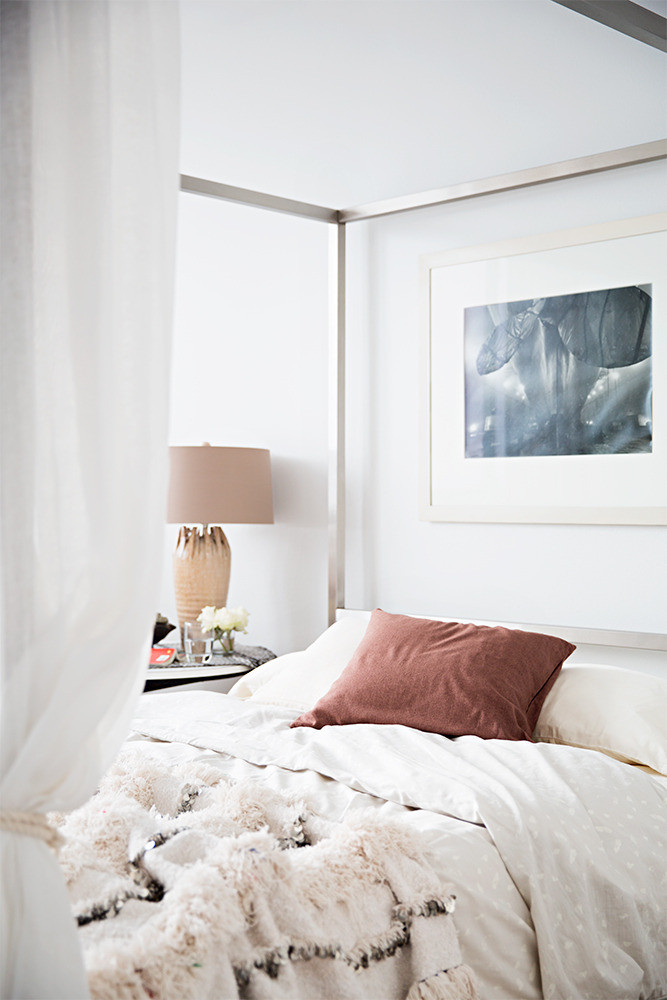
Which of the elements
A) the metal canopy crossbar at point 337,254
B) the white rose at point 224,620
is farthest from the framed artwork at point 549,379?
the white rose at point 224,620

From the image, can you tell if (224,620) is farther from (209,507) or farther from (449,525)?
(449,525)

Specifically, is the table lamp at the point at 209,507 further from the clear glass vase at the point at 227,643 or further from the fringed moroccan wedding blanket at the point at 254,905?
the fringed moroccan wedding blanket at the point at 254,905

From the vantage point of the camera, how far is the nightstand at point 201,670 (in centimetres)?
348

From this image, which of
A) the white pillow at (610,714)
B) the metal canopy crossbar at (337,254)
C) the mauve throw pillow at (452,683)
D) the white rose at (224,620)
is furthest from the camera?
the white rose at (224,620)

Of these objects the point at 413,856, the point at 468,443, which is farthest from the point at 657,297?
the point at 413,856

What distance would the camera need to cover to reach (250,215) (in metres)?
4.29

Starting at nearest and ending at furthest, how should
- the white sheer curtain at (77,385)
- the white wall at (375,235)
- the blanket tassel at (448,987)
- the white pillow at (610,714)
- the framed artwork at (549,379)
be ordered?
the white sheer curtain at (77,385), the blanket tassel at (448,987), the white pillow at (610,714), the framed artwork at (549,379), the white wall at (375,235)

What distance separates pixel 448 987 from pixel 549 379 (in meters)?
2.05

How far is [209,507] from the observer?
377cm

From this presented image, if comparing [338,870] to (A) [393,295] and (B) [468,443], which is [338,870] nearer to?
(B) [468,443]

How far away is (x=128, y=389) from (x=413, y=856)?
0.93m

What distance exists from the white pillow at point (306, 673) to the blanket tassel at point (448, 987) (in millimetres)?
1337

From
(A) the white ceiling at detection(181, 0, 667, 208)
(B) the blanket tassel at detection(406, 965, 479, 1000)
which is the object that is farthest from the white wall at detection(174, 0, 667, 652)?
(B) the blanket tassel at detection(406, 965, 479, 1000)

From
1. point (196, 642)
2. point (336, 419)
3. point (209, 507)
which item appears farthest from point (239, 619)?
point (336, 419)
